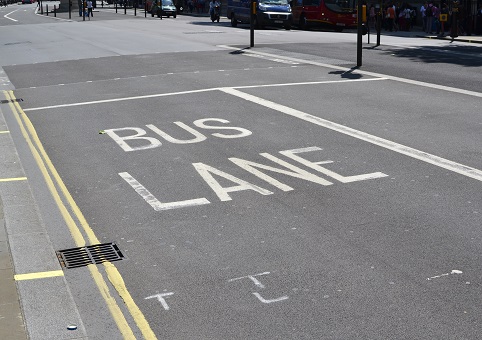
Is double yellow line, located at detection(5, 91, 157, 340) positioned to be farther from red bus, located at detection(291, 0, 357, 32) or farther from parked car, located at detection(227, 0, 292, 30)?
red bus, located at detection(291, 0, 357, 32)

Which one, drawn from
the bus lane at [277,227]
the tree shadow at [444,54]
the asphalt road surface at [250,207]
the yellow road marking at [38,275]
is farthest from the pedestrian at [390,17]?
the yellow road marking at [38,275]

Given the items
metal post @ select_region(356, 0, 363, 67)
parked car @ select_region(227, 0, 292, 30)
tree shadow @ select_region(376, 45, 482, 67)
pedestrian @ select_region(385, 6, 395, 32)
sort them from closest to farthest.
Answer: metal post @ select_region(356, 0, 363, 67)
tree shadow @ select_region(376, 45, 482, 67)
pedestrian @ select_region(385, 6, 395, 32)
parked car @ select_region(227, 0, 292, 30)

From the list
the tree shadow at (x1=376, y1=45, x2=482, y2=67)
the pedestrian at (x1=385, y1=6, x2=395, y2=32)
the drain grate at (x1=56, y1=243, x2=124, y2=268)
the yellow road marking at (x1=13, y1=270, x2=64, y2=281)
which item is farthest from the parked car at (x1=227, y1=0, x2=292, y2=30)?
the yellow road marking at (x1=13, y1=270, x2=64, y2=281)

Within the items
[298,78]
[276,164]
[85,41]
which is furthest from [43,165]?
[85,41]

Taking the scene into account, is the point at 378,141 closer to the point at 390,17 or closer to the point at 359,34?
the point at 359,34

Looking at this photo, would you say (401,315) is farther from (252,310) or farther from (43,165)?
(43,165)

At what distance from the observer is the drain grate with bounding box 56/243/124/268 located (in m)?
8.23

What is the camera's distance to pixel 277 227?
9102mm

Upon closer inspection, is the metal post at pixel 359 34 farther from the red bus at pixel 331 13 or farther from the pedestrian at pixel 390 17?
the red bus at pixel 331 13

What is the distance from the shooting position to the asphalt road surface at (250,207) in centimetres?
679

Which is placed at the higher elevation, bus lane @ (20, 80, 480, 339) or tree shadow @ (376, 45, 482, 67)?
tree shadow @ (376, 45, 482, 67)

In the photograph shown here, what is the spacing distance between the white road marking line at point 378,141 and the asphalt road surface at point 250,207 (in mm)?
53

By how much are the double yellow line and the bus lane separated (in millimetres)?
103

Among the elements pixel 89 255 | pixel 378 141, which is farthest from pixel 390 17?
pixel 89 255
